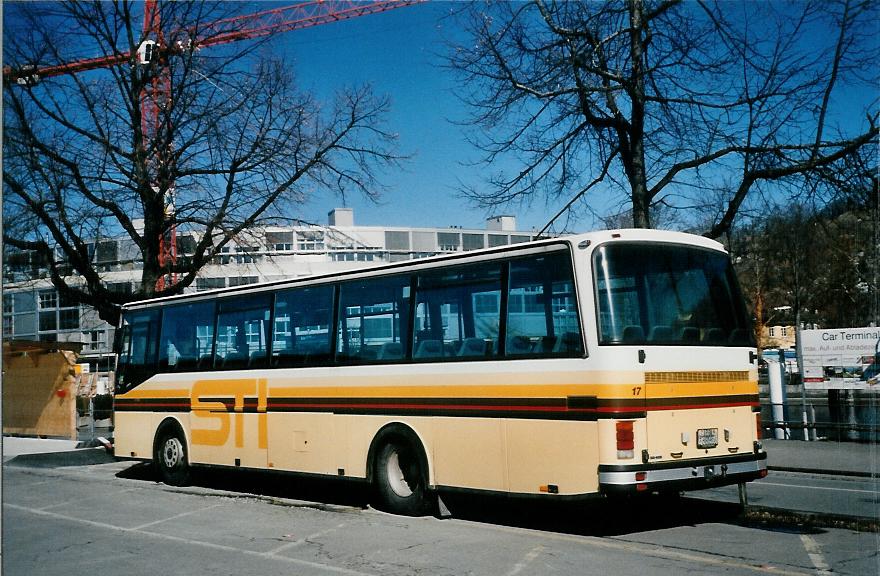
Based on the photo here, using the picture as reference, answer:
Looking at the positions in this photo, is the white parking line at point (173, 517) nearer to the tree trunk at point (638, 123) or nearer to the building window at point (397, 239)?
the tree trunk at point (638, 123)

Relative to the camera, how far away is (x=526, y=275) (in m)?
9.83

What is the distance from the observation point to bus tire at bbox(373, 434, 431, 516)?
35.6ft

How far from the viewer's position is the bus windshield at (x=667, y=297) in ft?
30.2

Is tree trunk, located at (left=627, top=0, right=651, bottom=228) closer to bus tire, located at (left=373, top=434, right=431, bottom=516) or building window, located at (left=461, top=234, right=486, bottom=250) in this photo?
bus tire, located at (left=373, top=434, right=431, bottom=516)

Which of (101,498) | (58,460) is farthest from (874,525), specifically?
(58,460)

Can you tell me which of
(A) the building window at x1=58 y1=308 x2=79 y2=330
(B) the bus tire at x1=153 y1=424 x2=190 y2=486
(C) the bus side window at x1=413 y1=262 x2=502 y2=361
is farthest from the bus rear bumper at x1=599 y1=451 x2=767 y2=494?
(A) the building window at x1=58 y1=308 x2=79 y2=330

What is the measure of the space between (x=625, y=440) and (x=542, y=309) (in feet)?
5.30

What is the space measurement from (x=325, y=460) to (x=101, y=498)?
3583 mm

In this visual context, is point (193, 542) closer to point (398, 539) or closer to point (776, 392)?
point (398, 539)

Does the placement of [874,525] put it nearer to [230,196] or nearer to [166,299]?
[166,299]

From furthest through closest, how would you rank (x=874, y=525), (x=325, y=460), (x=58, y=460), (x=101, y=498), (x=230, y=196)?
(x=230, y=196)
(x=58, y=460)
(x=101, y=498)
(x=325, y=460)
(x=874, y=525)

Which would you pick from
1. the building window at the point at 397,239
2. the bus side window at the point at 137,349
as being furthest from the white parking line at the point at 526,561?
the building window at the point at 397,239

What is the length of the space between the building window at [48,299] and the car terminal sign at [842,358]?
1745 cm

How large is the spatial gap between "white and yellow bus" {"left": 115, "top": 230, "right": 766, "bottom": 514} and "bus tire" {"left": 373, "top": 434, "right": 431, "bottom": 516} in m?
0.02
